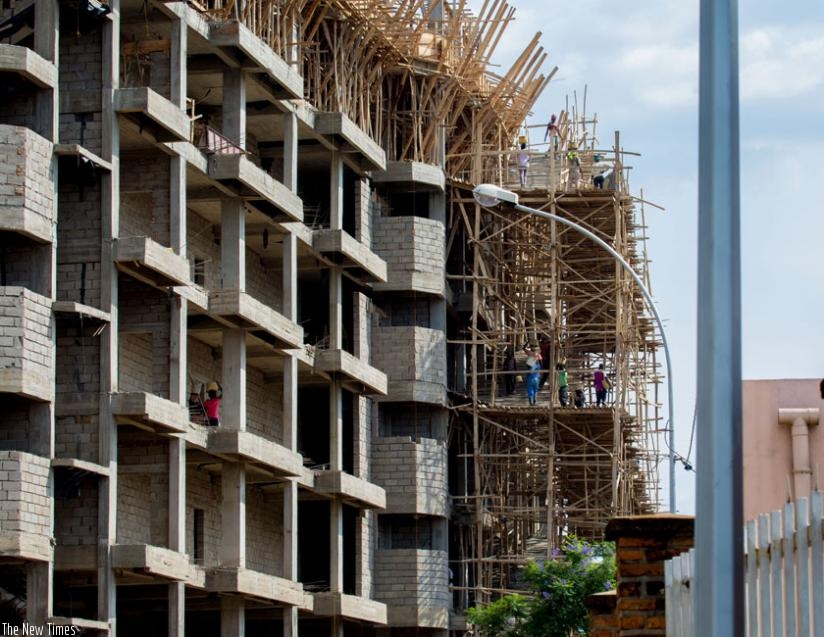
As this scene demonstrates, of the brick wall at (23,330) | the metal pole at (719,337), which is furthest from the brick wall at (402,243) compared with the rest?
the metal pole at (719,337)

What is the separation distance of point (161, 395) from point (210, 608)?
7094 millimetres

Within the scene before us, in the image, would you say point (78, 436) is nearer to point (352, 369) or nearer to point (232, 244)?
point (232, 244)

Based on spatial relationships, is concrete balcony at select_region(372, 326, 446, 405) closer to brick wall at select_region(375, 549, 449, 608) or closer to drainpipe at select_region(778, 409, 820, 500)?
brick wall at select_region(375, 549, 449, 608)

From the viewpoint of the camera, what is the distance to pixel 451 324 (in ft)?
194

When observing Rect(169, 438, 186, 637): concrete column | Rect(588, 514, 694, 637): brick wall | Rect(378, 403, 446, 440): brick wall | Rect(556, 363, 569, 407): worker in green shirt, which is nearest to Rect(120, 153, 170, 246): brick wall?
Rect(169, 438, 186, 637): concrete column

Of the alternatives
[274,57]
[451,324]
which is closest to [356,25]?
[274,57]

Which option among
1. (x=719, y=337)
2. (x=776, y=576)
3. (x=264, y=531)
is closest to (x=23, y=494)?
(x=264, y=531)

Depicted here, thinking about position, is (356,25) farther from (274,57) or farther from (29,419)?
(29,419)

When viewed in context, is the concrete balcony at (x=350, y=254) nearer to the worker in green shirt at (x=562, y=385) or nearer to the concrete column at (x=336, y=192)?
the concrete column at (x=336, y=192)

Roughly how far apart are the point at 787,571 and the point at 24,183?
92.2ft

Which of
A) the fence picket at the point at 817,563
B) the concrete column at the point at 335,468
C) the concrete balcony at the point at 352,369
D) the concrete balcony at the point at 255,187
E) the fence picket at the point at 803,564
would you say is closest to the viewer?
the fence picket at the point at 817,563

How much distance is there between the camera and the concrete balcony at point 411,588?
5241 centimetres

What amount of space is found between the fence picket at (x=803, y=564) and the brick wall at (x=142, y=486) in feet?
105

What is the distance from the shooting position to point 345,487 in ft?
161
